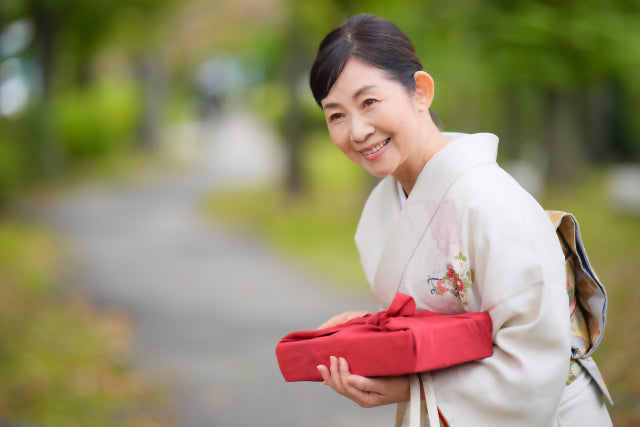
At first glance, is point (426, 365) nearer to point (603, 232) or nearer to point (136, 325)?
point (136, 325)

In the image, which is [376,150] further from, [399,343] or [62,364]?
[62,364]

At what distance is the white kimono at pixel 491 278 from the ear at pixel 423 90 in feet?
0.46

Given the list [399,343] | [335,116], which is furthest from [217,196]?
[399,343]

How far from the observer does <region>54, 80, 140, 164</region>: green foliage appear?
1831 cm

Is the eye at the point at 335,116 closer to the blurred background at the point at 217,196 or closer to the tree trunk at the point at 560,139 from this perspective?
the blurred background at the point at 217,196

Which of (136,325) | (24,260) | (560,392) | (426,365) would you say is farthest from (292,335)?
(24,260)

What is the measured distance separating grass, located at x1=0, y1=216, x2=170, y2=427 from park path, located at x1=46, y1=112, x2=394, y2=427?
24cm

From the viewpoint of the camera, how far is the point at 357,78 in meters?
1.77

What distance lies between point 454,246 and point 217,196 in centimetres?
1402

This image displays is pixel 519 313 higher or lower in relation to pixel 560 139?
lower

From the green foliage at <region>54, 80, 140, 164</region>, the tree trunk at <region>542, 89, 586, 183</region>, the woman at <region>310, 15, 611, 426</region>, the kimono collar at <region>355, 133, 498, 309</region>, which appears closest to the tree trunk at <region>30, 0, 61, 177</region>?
the green foliage at <region>54, 80, 140, 164</region>

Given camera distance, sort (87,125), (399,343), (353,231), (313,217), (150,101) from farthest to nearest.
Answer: (150,101) → (87,125) → (313,217) → (353,231) → (399,343)

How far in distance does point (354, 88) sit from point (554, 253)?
0.66m

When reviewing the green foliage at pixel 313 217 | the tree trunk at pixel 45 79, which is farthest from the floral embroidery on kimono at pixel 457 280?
→ the tree trunk at pixel 45 79
